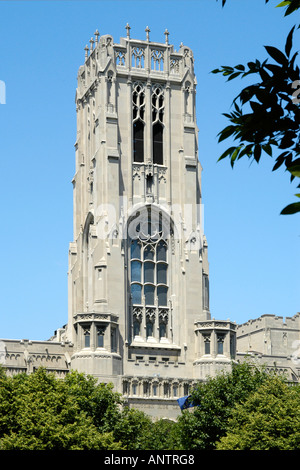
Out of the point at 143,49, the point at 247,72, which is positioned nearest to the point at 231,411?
the point at 143,49

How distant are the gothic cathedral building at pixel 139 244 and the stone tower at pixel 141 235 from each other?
9cm

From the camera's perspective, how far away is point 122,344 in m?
87.4

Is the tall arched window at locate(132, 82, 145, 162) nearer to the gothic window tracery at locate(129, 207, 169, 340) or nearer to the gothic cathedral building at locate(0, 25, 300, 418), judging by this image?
the gothic cathedral building at locate(0, 25, 300, 418)

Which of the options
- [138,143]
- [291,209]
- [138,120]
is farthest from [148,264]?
[291,209]

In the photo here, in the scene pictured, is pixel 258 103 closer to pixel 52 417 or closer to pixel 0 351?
pixel 52 417

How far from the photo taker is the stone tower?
8669cm

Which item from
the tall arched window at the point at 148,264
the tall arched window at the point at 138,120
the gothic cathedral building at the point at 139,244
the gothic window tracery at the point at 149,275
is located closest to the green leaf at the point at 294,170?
the gothic cathedral building at the point at 139,244

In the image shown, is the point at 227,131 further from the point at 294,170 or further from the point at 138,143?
the point at 138,143

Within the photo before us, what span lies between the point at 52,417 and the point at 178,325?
110 ft

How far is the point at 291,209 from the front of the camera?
386 inches

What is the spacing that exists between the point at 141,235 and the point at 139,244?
86 cm

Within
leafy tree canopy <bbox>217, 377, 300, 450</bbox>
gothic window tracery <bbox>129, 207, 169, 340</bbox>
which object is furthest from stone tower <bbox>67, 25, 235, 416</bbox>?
leafy tree canopy <bbox>217, 377, 300, 450</bbox>

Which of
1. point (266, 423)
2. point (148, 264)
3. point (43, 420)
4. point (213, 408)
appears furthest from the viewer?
point (148, 264)

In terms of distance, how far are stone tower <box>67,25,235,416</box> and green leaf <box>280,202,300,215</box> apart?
7471 centimetres
